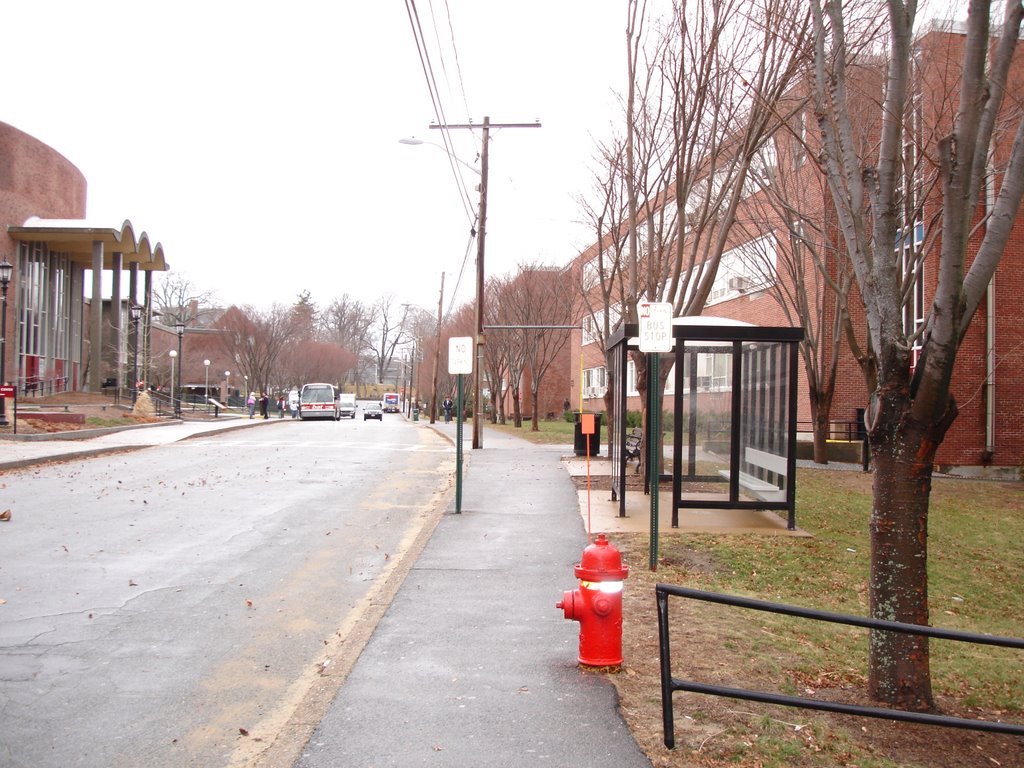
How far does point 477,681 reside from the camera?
18.7ft

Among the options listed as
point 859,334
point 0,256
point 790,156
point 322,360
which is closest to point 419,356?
point 322,360

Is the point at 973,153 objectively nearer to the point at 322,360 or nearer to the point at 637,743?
the point at 637,743

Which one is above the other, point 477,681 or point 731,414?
point 731,414

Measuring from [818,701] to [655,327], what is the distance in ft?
15.1

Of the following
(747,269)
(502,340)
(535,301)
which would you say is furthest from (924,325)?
(502,340)

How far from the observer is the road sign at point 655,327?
8.51 m

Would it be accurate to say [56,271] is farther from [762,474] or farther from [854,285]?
[762,474]

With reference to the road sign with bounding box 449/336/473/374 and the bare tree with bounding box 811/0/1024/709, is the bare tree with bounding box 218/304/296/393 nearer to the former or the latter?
the road sign with bounding box 449/336/473/374

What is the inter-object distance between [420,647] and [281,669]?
37.1 inches

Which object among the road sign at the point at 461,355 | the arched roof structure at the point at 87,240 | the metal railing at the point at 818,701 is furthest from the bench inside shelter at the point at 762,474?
the arched roof structure at the point at 87,240

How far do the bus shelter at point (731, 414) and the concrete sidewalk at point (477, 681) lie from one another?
299cm

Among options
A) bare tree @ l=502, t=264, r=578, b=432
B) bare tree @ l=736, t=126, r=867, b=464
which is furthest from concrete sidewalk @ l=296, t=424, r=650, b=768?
bare tree @ l=502, t=264, r=578, b=432

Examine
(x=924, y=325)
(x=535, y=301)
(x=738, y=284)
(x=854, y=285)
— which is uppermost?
(x=535, y=301)

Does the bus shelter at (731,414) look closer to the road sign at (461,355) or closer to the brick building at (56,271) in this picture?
the road sign at (461,355)
